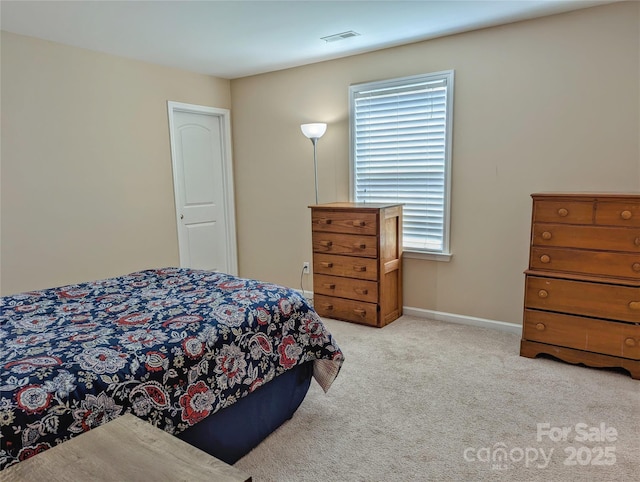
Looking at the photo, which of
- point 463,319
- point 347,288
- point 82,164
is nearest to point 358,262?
point 347,288

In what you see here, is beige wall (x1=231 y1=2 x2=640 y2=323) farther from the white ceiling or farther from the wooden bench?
the wooden bench

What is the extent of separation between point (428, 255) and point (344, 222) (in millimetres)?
793

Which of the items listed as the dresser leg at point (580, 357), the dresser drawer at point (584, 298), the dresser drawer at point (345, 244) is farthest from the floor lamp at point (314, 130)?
the dresser leg at point (580, 357)

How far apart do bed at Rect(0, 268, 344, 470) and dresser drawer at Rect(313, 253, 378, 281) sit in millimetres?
1352

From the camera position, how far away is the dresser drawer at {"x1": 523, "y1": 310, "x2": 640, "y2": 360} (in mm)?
2559

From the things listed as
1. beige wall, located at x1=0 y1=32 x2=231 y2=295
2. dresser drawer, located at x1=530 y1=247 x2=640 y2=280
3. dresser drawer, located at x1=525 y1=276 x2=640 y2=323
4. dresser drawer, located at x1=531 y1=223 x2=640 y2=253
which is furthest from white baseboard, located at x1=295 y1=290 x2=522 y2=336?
beige wall, located at x1=0 y1=32 x2=231 y2=295

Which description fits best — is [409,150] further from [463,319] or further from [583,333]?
[583,333]

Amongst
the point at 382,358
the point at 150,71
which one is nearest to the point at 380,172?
the point at 382,358

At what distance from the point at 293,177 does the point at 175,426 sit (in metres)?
3.20

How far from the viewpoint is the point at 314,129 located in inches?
152

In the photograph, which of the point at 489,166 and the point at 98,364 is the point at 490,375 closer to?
the point at 489,166

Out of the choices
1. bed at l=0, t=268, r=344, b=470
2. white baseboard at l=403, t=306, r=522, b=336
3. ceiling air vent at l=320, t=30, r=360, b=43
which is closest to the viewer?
bed at l=0, t=268, r=344, b=470

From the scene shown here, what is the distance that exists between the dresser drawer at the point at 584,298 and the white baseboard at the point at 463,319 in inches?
23.0

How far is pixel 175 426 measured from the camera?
60.5 inches
